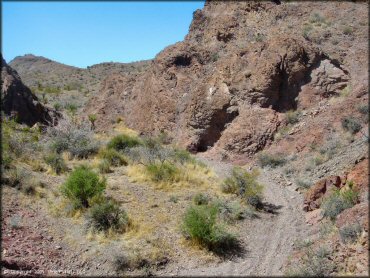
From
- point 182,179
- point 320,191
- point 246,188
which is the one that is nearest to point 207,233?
point 320,191

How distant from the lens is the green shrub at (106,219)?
34.2ft

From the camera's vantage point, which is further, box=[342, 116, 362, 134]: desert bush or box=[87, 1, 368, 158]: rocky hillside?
box=[87, 1, 368, 158]: rocky hillside

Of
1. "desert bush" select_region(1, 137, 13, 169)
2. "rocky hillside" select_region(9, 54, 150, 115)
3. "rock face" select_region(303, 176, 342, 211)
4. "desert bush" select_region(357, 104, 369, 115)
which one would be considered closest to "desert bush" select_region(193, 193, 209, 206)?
"rock face" select_region(303, 176, 342, 211)

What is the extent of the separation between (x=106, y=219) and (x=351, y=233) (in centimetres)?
631

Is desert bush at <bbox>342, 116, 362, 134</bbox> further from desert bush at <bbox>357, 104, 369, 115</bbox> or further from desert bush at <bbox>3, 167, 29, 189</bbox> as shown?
desert bush at <bbox>3, 167, 29, 189</bbox>

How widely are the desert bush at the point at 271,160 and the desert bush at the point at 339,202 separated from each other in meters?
6.95

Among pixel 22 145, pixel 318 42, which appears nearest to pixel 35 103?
pixel 22 145

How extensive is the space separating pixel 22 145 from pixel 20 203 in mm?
5562

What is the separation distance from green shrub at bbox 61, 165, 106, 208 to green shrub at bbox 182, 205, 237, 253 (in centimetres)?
336

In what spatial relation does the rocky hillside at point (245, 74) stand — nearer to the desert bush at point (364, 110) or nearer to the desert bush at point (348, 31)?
the desert bush at point (348, 31)

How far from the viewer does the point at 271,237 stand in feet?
34.7

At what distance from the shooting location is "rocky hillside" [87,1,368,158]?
67.0 ft

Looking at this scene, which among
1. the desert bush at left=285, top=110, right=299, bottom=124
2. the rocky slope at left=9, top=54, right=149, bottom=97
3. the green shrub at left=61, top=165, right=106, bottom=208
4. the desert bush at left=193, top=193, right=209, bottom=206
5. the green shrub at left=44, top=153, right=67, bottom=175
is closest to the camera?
the green shrub at left=61, top=165, right=106, bottom=208

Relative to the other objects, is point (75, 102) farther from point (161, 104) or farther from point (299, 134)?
point (299, 134)
